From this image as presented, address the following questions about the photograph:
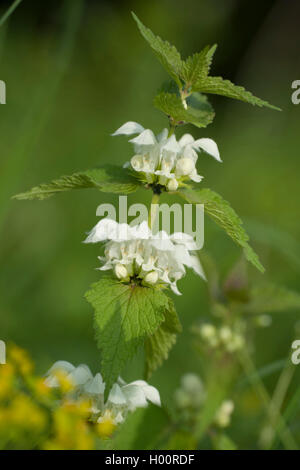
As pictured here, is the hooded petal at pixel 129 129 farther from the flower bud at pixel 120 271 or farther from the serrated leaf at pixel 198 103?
the flower bud at pixel 120 271

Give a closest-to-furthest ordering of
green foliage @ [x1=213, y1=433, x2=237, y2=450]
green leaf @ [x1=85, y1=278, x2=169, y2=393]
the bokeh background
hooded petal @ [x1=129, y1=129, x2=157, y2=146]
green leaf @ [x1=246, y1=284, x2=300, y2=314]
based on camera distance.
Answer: green leaf @ [x1=85, y1=278, x2=169, y2=393]
hooded petal @ [x1=129, y1=129, x2=157, y2=146]
green foliage @ [x1=213, y1=433, x2=237, y2=450]
green leaf @ [x1=246, y1=284, x2=300, y2=314]
the bokeh background

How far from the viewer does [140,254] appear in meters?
0.82

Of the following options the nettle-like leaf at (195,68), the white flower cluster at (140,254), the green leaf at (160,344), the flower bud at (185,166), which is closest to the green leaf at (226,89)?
the nettle-like leaf at (195,68)

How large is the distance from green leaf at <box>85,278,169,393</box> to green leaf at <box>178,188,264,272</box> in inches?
5.2

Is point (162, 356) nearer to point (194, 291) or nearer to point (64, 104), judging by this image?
point (194, 291)

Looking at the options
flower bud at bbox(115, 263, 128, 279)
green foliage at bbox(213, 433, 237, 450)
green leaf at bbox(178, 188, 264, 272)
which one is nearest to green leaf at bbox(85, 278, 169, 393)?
flower bud at bbox(115, 263, 128, 279)

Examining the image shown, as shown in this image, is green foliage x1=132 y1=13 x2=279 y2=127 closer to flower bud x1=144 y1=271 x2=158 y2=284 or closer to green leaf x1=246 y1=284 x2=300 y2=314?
flower bud x1=144 y1=271 x2=158 y2=284

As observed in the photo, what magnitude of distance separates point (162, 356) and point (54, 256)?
1579 mm

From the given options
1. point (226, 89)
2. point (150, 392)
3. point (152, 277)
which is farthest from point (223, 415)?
point (226, 89)

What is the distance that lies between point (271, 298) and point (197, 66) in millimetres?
616

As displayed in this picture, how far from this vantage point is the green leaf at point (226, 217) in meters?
0.77

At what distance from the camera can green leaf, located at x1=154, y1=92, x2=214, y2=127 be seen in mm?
776
